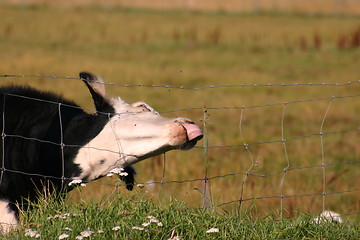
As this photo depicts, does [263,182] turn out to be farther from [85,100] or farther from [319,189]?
[85,100]

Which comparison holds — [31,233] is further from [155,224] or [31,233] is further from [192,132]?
[192,132]

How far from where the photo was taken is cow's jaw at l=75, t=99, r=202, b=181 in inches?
188

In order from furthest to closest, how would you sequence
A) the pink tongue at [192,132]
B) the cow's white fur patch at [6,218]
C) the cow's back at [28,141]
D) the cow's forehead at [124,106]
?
the cow's forehead at [124,106] → the cow's back at [28,141] → the cow's white fur patch at [6,218] → the pink tongue at [192,132]

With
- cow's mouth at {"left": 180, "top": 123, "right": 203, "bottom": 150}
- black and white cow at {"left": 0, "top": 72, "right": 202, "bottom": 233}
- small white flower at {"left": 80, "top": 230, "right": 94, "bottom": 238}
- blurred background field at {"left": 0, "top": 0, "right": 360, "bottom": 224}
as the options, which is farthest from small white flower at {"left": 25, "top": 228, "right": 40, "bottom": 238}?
cow's mouth at {"left": 180, "top": 123, "right": 203, "bottom": 150}

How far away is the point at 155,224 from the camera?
4.57 meters

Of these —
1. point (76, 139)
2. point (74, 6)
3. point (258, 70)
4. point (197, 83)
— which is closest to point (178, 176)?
point (76, 139)

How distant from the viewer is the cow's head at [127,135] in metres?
4.79

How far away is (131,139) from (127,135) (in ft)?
0.14

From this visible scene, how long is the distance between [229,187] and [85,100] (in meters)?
6.24

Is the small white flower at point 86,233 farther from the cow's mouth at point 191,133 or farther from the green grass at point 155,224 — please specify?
the cow's mouth at point 191,133

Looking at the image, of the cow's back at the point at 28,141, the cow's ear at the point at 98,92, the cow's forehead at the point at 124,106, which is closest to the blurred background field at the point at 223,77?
the cow's forehead at the point at 124,106

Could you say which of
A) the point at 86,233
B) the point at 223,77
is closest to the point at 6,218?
the point at 86,233

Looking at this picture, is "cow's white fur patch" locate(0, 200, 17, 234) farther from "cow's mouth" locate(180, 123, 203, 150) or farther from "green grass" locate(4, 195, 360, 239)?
"cow's mouth" locate(180, 123, 203, 150)

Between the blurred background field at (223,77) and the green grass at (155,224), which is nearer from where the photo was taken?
the green grass at (155,224)
